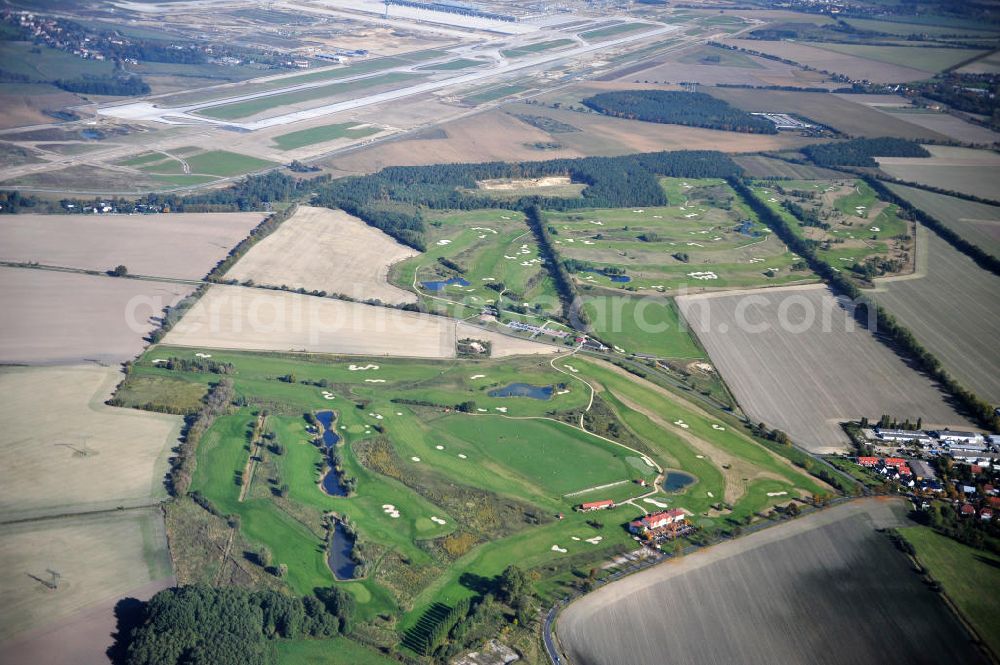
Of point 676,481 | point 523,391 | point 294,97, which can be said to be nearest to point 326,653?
point 676,481

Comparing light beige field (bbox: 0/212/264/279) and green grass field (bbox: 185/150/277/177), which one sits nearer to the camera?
light beige field (bbox: 0/212/264/279)

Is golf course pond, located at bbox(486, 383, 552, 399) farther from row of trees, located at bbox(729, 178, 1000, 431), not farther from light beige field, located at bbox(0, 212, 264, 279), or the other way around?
light beige field, located at bbox(0, 212, 264, 279)

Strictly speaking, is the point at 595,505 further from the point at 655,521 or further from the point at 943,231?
the point at 943,231

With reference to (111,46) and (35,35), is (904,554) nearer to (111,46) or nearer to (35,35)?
(111,46)

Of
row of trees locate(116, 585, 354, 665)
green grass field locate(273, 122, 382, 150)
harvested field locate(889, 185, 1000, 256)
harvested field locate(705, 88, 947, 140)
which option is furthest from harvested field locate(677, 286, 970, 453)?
harvested field locate(705, 88, 947, 140)

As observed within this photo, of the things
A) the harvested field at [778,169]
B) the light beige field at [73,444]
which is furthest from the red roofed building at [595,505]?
the harvested field at [778,169]

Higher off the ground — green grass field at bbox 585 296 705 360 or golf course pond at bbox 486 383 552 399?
green grass field at bbox 585 296 705 360
